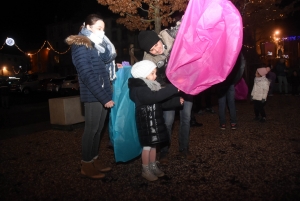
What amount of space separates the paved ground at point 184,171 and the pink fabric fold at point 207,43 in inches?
44.0

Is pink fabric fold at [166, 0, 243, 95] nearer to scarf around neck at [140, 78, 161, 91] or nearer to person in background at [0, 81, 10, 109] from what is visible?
scarf around neck at [140, 78, 161, 91]

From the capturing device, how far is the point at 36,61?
188 feet

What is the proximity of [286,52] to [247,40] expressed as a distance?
16.9ft

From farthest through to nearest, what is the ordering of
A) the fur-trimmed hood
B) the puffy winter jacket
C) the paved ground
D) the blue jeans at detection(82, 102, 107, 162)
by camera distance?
the puffy winter jacket
the blue jeans at detection(82, 102, 107, 162)
the fur-trimmed hood
the paved ground

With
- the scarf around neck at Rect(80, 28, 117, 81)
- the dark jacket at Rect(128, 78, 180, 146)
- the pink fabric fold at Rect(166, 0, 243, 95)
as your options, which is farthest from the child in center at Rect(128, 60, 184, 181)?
the scarf around neck at Rect(80, 28, 117, 81)

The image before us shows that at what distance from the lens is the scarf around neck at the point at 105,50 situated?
3.46 metres

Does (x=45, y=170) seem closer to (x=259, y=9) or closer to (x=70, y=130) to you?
(x=70, y=130)

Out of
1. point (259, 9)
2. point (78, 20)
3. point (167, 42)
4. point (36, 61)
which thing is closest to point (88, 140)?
point (167, 42)

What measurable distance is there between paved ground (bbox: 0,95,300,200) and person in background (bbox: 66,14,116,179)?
37 centimetres

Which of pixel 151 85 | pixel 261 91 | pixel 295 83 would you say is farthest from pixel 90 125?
pixel 295 83

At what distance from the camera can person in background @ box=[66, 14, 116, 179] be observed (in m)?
3.32

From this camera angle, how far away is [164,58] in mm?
3760

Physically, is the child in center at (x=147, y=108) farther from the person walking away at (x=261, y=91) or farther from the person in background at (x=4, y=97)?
the person in background at (x=4, y=97)

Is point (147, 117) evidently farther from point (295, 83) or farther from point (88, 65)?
point (295, 83)
